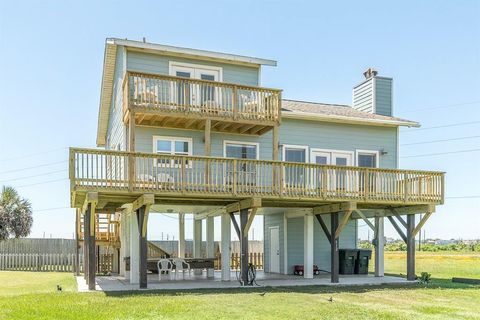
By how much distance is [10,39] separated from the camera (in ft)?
82.5

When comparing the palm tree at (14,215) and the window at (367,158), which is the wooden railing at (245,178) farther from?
the palm tree at (14,215)

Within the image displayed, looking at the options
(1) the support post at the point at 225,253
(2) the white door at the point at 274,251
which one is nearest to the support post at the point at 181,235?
(2) the white door at the point at 274,251

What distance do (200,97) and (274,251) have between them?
814 cm

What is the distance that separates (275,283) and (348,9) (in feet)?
36.2

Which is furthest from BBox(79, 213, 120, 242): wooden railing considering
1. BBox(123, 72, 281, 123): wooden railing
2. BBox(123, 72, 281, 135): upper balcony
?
BBox(123, 72, 281, 123): wooden railing

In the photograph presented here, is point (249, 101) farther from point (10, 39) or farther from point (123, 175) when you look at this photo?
point (10, 39)

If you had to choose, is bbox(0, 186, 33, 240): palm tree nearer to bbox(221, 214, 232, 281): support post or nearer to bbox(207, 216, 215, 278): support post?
bbox(207, 216, 215, 278): support post

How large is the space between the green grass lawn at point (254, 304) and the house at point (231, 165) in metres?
2.05

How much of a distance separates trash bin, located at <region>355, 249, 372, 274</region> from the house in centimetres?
80

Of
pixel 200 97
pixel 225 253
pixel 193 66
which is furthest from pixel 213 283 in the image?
pixel 193 66

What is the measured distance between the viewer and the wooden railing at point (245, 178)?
1450 cm

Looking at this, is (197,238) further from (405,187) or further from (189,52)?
(405,187)

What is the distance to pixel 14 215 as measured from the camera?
2623cm

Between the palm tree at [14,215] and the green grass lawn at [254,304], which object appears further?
the palm tree at [14,215]
